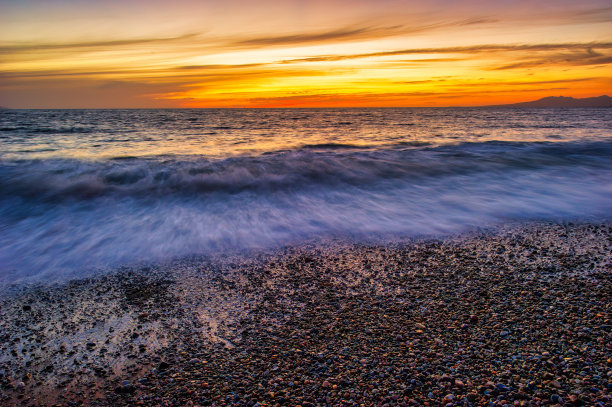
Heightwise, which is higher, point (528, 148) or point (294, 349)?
point (528, 148)

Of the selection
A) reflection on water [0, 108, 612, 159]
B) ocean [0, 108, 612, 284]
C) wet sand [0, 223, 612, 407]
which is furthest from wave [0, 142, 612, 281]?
reflection on water [0, 108, 612, 159]

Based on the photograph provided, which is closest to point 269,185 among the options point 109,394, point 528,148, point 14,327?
point 14,327

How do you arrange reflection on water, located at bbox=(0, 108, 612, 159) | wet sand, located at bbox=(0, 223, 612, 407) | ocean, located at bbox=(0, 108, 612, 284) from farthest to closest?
reflection on water, located at bbox=(0, 108, 612, 159), ocean, located at bbox=(0, 108, 612, 284), wet sand, located at bbox=(0, 223, 612, 407)

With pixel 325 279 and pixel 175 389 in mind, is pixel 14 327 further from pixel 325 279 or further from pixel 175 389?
pixel 325 279

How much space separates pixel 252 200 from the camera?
27.7 ft

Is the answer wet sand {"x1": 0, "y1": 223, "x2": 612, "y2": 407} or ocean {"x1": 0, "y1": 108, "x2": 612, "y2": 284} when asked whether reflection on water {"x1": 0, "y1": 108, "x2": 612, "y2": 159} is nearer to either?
ocean {"x1": 0, "y1": 108, "x2": 612, "y2": 284}

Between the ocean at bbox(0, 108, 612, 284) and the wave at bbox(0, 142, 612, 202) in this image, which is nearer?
the ocean at bbox(0, 108, 612, 284)

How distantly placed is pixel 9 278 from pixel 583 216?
9.81 m

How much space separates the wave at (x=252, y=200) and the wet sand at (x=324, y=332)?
3.79ft

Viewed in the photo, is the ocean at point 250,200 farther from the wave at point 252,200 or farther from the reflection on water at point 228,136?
the reflection on water at point 228,136

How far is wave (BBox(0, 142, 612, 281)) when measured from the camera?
584 centimetres

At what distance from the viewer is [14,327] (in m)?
3.52

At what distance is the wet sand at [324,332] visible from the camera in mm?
2620

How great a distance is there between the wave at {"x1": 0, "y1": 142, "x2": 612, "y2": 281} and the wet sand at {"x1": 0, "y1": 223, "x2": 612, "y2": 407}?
1.16m
